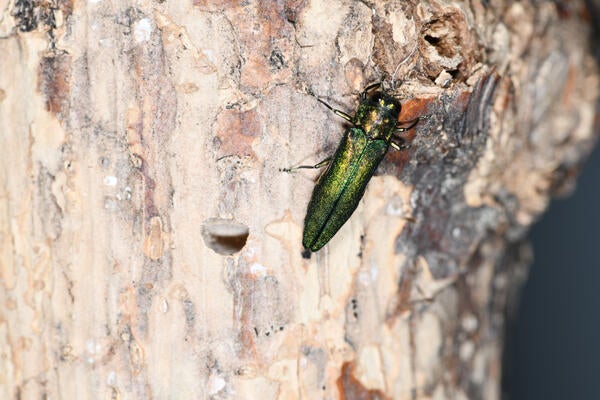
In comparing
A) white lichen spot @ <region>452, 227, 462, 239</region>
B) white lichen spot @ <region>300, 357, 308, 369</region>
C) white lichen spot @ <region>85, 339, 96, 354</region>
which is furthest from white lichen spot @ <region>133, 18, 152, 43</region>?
white lichen spot @ <region>452, 227, 462, 239</region>

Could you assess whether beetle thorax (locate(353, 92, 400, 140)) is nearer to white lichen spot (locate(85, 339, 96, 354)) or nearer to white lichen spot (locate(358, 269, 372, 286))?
white lichen spot (locate(358, 269, 372, 286))

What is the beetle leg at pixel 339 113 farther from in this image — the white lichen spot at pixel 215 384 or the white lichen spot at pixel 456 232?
the white lichen spot at pixel 215 384

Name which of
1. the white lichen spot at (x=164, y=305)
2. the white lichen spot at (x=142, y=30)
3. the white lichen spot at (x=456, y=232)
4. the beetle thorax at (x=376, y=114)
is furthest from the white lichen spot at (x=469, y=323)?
the white lichen spot at (x=142, y=30)

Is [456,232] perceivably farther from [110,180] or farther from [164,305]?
[110,180]

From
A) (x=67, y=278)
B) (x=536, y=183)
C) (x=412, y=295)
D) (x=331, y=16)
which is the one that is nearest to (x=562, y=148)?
(x=536, y=183)

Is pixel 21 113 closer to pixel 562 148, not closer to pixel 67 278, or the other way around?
pixel 67 278

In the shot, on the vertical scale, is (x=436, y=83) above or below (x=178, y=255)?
above
